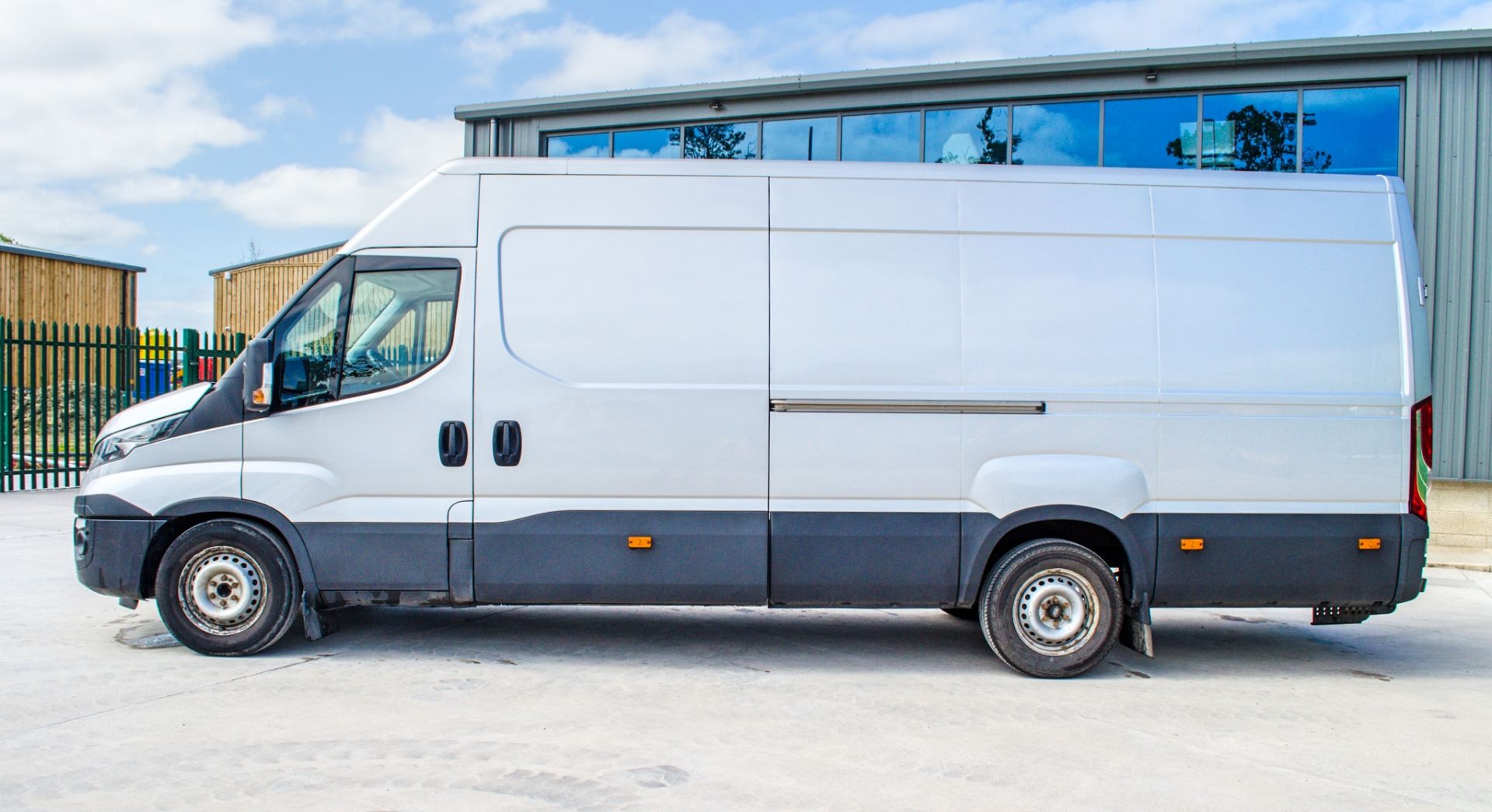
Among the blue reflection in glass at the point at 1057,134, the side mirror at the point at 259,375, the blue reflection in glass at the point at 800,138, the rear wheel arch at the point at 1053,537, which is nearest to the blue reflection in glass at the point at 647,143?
the blue reflection in glass at the point at 800,138

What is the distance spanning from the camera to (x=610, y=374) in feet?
18.5

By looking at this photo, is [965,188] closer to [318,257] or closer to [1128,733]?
[1128,733]

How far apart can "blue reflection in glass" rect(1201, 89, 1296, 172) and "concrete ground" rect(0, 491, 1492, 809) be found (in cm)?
579

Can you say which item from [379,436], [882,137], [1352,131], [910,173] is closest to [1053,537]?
[910,173]

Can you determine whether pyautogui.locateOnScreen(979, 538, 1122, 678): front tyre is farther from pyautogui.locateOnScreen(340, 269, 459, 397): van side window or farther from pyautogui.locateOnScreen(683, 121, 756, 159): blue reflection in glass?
pyautogui.locateOnScreen(683, 121, 756, 159): blue reflection in glass

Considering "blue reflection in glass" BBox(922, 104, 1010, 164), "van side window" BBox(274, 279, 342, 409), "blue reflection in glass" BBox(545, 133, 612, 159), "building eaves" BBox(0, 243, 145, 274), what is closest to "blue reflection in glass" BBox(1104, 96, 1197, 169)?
"blue reflection in glass" BBox(922, 104, 1010, 164)

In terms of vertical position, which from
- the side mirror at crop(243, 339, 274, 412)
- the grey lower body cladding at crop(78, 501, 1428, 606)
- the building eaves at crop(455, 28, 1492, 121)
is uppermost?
the building eaves at crop(455, 28, 1492, 121)

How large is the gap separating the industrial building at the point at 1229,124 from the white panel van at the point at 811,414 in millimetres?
4335

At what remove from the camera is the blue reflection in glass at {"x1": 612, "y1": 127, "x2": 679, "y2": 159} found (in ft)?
43.8

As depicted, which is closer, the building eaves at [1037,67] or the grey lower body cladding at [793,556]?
the grey lower body cladding at [793,556]

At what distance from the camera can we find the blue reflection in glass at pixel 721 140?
12977mm

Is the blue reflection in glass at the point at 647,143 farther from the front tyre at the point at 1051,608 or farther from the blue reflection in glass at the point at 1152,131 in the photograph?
the front tyre at the point at 1051,608

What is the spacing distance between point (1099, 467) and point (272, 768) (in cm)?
416

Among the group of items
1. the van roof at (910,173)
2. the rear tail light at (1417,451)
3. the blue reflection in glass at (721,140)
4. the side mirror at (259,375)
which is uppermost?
the blue reflection in glass at (721,140)
